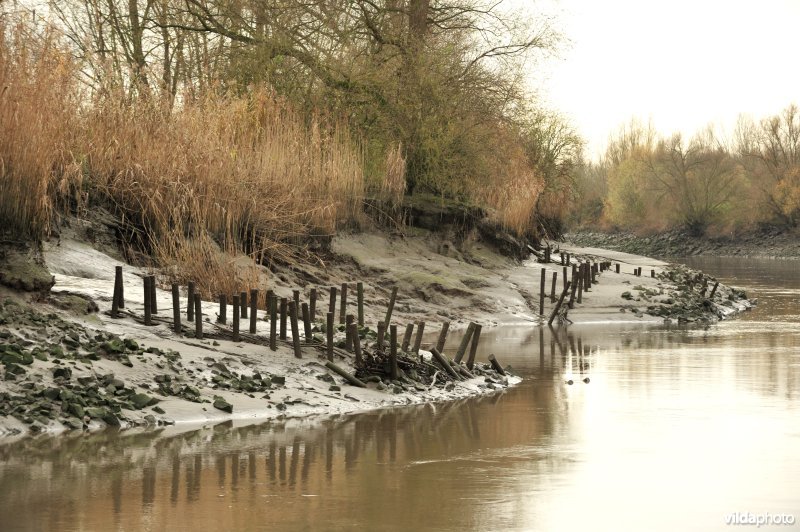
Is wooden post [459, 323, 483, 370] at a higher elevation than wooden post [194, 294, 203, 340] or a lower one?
lower

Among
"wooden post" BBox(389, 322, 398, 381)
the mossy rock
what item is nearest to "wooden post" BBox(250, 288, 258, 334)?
"wooden post" BBox(389, 322, 398, 381)

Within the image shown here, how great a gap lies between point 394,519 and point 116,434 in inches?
125

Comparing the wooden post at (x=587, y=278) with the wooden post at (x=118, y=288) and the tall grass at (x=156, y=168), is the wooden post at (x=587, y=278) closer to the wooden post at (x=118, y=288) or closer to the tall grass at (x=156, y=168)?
the tall grass at (x=156, y=168)

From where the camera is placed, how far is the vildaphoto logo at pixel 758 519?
6957 mm

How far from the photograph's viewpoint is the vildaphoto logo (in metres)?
6.96

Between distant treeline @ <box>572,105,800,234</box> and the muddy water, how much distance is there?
165ft

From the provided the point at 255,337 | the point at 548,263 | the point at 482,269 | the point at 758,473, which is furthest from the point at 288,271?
the point at 548,263

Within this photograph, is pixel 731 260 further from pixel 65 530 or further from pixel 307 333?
pixel 65 530

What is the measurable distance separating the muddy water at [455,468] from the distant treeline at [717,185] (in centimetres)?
Result: 5022

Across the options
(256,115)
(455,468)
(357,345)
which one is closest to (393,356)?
(357,345)

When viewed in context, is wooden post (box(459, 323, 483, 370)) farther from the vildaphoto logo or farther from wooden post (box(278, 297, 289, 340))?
the vildaphoto logo

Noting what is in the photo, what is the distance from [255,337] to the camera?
11898mm

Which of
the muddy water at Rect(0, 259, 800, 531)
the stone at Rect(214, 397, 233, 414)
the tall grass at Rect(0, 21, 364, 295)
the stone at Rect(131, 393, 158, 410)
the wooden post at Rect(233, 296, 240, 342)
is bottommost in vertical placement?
the muddy water at Rect(0, 259, 800, 531)

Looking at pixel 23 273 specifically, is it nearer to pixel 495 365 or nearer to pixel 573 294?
pixel 495 365
